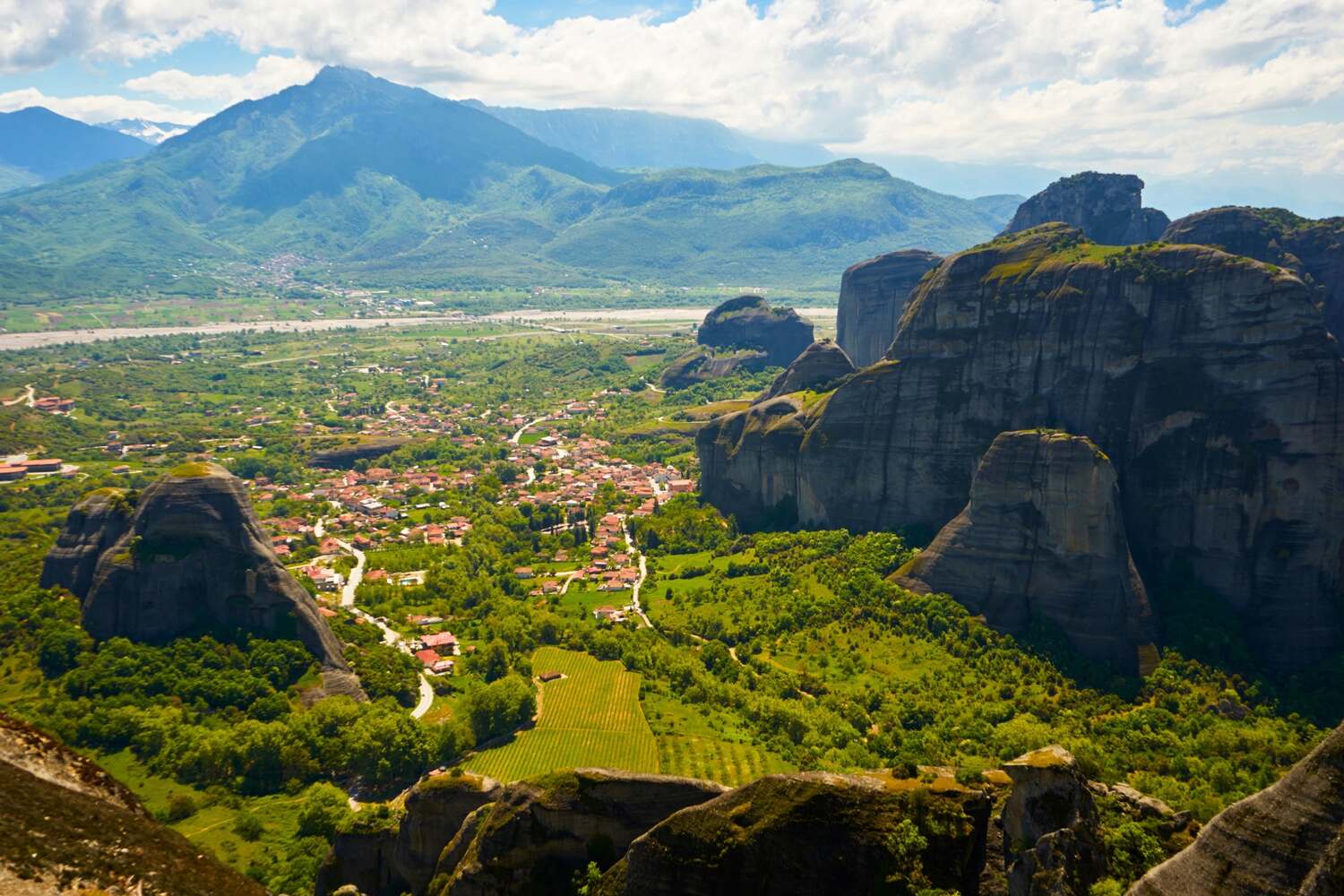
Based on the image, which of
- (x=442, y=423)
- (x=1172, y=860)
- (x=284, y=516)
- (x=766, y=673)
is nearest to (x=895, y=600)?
(x=766, y=673)

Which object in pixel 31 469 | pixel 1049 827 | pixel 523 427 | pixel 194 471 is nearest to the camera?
pixel 1049 827

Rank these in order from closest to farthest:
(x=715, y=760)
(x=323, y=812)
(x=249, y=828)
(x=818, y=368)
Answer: (x=249, y=828) → (x=323, y=812) → (x=715, y=760) → (x=818, y=368)

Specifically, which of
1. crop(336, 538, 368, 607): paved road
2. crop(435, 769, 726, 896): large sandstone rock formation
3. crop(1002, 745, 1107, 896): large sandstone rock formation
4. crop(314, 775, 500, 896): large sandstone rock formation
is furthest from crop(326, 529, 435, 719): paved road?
crop(1002, 745, 1107, 896): large sandstone rock formation

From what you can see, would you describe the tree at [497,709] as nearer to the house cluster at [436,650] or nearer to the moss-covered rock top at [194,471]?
the house cluster at [436,650]

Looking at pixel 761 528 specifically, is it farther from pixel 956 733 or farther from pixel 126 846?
pixel 126 846

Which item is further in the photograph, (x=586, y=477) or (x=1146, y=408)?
(x=586, y=477)

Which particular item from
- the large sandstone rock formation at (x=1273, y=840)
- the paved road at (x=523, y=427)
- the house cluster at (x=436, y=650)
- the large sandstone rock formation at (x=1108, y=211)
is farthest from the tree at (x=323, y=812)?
the large sandstone rock formation at (x=1108, y=211)

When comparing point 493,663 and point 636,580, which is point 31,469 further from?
point 493,663

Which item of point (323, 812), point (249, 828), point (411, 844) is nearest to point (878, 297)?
point (323, 812)
